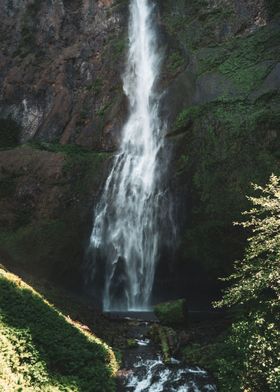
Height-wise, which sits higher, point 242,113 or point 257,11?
point 257,11

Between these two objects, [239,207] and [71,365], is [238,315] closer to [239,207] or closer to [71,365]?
[71,365]

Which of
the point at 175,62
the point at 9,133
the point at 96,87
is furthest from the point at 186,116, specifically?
the point at 9,133

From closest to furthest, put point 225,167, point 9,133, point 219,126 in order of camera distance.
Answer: point 225,167
point 219,126
point 9,133

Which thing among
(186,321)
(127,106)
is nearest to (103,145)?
Result: (127,106)

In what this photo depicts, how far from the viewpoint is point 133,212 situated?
21.0m

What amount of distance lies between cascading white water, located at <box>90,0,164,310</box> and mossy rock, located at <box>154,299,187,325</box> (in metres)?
4.06

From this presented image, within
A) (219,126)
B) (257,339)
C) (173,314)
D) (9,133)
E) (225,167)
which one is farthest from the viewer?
(9,133)

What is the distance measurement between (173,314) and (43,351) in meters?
5.75

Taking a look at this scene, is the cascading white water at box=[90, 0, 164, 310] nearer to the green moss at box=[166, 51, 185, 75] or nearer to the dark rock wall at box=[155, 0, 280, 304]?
the green moss at box=[166, 51, 185, 75]

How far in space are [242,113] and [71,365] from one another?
46.3 feet

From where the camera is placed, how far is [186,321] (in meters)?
14.8

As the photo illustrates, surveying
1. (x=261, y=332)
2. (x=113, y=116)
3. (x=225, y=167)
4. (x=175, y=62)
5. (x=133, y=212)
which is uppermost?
(x=175, y=62)

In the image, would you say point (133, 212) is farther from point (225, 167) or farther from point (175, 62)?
point (175, 62)

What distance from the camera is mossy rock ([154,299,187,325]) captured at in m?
14.5
